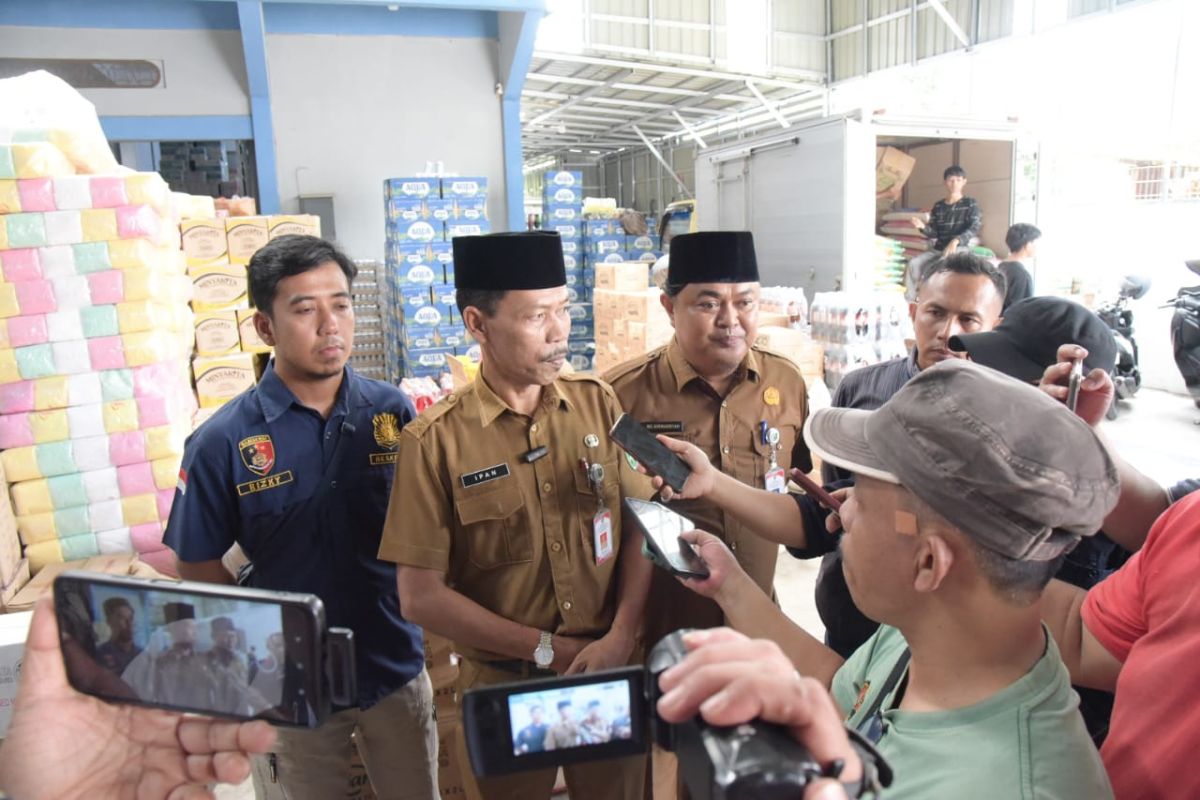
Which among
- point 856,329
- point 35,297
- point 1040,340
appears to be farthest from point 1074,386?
point 856,329

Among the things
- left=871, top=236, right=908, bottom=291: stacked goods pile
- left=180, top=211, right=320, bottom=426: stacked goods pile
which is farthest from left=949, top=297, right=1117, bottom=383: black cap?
left=871, top=236, right=908, bottom=291: stacked goods pile

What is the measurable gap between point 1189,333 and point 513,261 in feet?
25.0

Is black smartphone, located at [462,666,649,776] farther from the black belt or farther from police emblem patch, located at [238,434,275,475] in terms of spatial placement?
police emblem patch, located at [238,434,275,475]

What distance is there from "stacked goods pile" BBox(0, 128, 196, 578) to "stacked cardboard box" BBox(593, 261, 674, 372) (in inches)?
119

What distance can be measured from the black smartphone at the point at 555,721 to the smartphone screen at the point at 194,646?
0.23 metres

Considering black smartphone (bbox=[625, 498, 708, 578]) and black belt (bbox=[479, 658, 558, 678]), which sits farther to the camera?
black belt (bbox=[479, 658, 558, 678])

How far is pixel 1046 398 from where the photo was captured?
944mm

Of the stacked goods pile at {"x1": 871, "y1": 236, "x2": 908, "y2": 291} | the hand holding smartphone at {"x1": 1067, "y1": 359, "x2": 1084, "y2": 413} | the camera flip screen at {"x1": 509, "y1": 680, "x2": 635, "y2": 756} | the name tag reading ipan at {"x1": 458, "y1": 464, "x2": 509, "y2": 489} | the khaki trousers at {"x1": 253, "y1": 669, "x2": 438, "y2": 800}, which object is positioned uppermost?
the stacked goods pile at {"x1": 871, "y1": 236, "x2": 908, "y2": 291}

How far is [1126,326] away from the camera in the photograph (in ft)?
25.6

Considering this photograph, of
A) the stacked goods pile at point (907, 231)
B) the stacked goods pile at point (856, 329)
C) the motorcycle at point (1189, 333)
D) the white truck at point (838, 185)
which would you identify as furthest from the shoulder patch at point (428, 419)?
the motorcycle at point (1189, 333)

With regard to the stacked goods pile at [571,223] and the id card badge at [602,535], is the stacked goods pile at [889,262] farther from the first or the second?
the id card badge at [602,535]

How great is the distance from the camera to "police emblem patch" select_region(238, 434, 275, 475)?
1.91m

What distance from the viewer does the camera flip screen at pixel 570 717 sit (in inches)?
30.4

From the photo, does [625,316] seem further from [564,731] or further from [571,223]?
[571,223]
